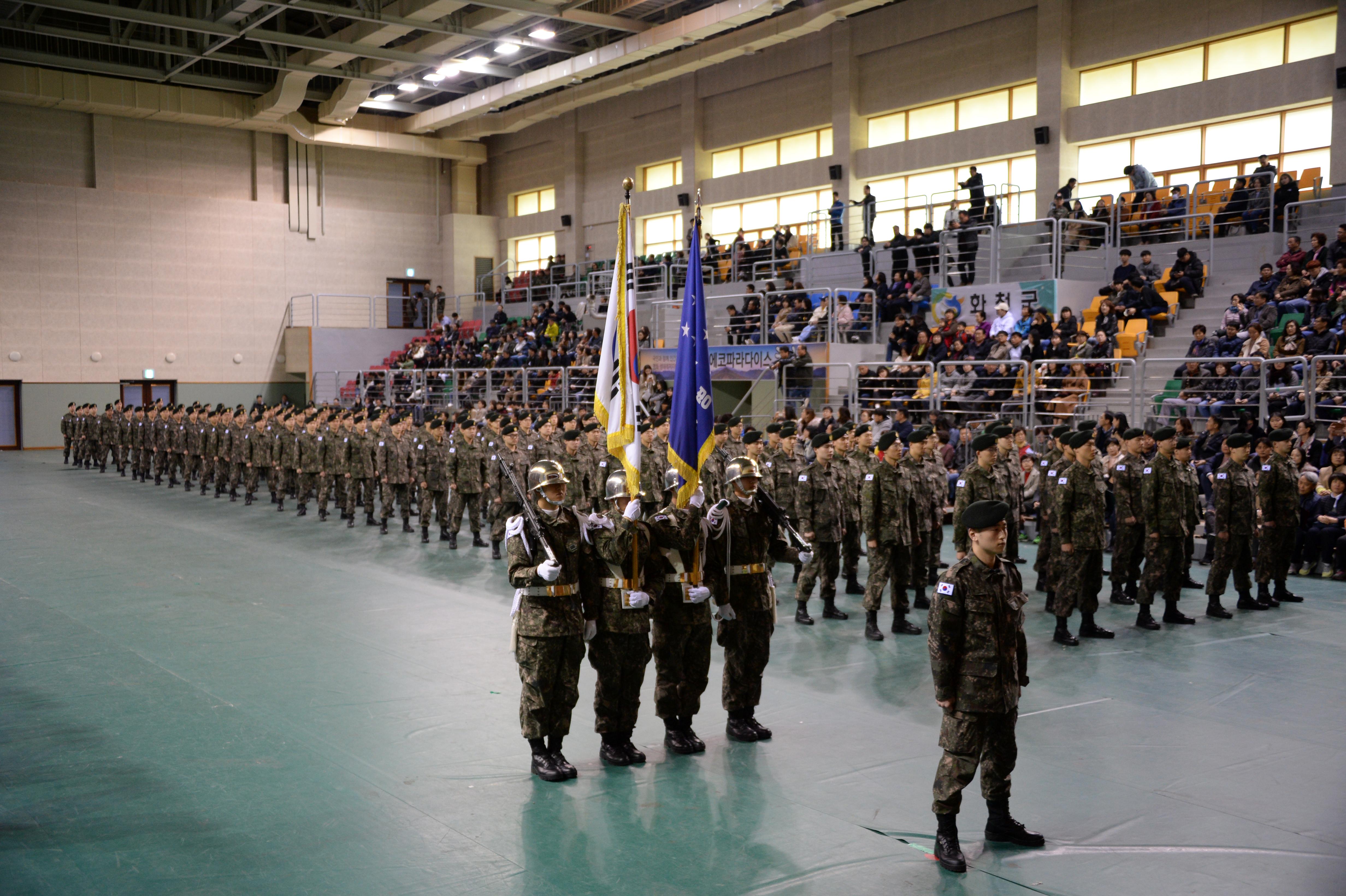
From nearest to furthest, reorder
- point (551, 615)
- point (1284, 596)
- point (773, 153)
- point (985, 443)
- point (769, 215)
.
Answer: point (551, 615), point (985, 443), point (1284, 596), point (773, 153), point (769, 215)

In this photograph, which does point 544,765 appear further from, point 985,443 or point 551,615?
point 985,443

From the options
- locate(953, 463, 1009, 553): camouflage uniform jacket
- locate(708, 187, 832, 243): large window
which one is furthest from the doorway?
locate(953, 463, 1009, 553): camouflage uniform jacket

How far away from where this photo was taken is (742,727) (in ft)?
23.3

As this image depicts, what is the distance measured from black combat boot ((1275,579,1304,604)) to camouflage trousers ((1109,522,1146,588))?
157 cm

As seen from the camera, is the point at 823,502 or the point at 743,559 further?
the point at 823,502

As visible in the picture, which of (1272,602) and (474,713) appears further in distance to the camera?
(1272,602)

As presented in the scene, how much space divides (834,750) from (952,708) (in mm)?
1797

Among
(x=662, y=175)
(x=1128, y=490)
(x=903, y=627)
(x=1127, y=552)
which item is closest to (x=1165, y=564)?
(x=1127, y=552)

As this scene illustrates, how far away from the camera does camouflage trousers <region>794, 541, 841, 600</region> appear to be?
35.3 ft

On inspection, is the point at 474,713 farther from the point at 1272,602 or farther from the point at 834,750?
the point at 1272,602

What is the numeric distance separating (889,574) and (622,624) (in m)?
4.54

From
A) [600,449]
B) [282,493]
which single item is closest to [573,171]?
[282,493]

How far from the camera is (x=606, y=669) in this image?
21.5 ft

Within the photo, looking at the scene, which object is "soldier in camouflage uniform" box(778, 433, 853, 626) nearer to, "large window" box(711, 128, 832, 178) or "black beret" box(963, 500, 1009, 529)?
"black beret" box(963, 500, 1009, 529)
